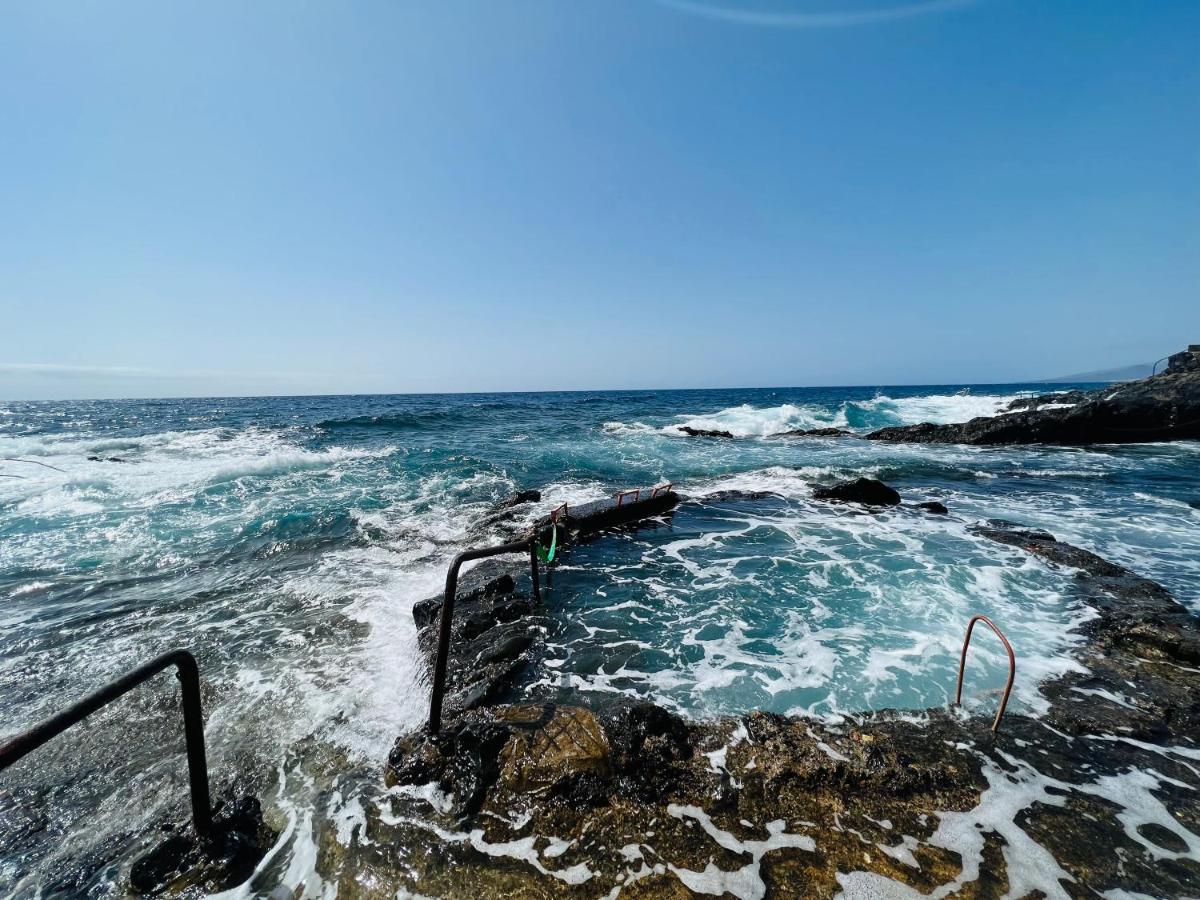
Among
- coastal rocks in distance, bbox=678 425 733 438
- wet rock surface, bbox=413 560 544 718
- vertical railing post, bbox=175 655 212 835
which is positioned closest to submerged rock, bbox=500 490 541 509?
wet rock surface, bbox=413 560 544 718

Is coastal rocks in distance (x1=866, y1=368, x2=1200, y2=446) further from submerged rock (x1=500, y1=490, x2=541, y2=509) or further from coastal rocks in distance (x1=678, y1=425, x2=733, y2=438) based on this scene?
submerged rock (x1=500, y1=490, x2=541, y2=509)

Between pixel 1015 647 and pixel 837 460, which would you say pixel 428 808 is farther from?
pixel 837 460

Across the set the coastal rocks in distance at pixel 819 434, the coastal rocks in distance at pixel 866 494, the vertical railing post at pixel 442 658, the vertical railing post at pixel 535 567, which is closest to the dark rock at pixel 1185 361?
the coastal rocks in distance at pixel 819 434

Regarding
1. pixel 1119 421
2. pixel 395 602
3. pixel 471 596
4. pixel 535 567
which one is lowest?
pixel 395 602

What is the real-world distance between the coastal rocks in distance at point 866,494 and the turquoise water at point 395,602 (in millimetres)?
1069

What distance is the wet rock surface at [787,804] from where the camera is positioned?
3.20 m

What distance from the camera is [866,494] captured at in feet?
44.3

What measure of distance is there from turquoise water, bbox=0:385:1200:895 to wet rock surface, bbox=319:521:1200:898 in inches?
23.6

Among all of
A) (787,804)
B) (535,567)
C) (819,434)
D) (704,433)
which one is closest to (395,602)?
(535,567)

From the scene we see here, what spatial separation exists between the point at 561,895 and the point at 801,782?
216cm

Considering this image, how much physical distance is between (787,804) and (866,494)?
11736 mm

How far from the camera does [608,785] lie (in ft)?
12.7

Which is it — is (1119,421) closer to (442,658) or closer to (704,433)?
(704,433)

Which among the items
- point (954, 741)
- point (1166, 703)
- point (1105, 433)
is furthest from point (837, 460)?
point (954, 741)
